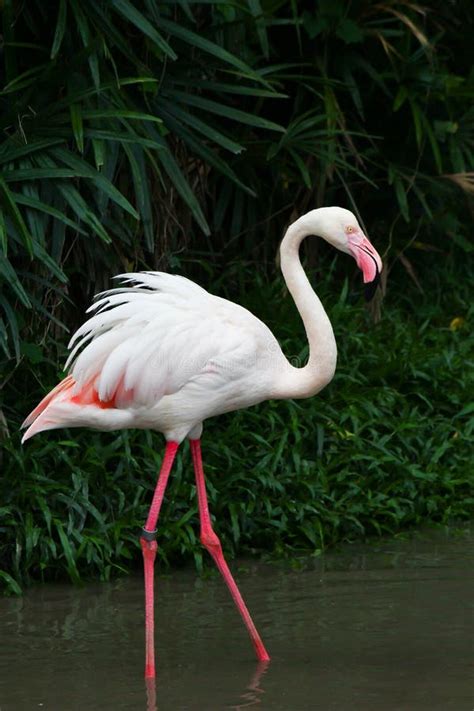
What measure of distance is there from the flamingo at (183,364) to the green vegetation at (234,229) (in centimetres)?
79

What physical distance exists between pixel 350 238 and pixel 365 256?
9 centimetres

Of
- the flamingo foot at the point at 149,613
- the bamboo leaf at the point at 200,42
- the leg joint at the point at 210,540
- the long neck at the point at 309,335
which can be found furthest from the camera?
the bamboo leaf at the point at 200,42

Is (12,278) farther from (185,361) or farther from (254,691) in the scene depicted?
(254,691)

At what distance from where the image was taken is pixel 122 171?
6461mm

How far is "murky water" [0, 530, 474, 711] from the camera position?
13.8 feet

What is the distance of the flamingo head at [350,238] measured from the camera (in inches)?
188

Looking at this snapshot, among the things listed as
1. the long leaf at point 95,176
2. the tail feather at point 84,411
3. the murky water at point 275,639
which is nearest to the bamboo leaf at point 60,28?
the long leaf at point 95,176

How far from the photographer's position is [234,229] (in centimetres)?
739

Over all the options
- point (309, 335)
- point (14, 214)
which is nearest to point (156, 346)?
point (309, 335)

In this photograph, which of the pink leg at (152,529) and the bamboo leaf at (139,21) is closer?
the pink leg at (152,529)

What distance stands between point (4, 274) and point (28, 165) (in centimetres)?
58

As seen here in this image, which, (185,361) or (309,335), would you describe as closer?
(185,361)

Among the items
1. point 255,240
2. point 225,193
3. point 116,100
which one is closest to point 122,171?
point 116,100

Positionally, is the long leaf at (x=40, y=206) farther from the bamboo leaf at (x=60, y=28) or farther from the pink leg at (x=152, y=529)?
the pink leg at (x=152, y=529)
